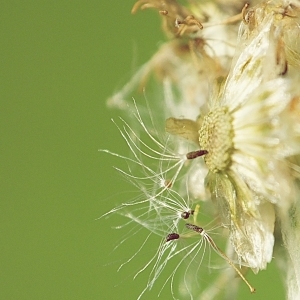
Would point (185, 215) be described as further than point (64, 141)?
No

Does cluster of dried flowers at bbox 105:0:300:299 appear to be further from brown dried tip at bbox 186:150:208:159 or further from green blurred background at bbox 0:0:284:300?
green blurred background at bbox 0:0:284:300

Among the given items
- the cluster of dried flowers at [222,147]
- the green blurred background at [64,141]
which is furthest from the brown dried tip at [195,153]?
the green blurred background at [64,141]

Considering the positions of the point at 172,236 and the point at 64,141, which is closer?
the point at 172,236

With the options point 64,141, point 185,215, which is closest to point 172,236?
point 185,215

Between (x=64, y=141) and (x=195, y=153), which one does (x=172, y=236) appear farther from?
(x=64, y=141)

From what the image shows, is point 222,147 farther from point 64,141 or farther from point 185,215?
point 64,141

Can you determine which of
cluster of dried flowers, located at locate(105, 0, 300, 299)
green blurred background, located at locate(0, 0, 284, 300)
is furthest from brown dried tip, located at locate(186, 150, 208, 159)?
green blurred background, located at locate(0, 0, 284, 300)

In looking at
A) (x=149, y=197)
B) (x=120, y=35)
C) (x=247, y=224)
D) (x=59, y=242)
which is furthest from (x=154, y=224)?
(x=120, y=35)

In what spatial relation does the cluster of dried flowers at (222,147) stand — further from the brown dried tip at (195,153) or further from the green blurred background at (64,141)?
the green blurred background at (64,141)
